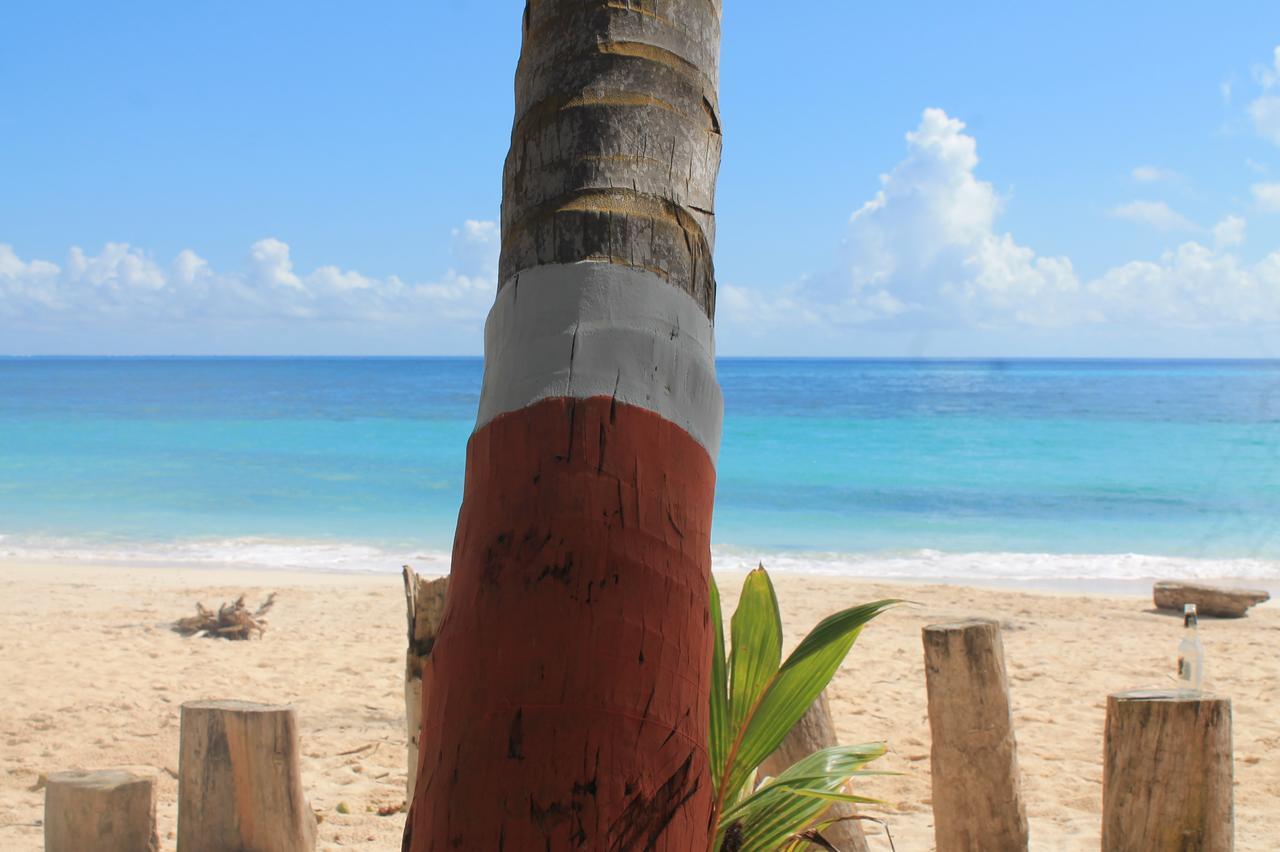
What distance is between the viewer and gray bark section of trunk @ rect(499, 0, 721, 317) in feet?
4.66

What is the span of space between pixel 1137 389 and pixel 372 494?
202 feet

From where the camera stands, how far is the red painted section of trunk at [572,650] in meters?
1.19

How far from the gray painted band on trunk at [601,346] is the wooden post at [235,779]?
193 cm

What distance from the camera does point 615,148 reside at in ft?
4.73

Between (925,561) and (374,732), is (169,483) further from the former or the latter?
(374,732)

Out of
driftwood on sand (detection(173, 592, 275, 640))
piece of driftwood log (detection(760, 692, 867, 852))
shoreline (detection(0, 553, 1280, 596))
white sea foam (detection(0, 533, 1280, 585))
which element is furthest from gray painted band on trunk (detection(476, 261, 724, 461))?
white sea foam (detection(0, 533, 1280, 585))

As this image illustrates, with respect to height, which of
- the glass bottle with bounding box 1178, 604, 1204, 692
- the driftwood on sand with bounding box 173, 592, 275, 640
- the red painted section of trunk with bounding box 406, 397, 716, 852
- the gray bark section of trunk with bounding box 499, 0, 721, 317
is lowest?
the driftwood on sand with bounding box 173, 592, 275, 640

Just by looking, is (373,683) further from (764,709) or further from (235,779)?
(764,709)

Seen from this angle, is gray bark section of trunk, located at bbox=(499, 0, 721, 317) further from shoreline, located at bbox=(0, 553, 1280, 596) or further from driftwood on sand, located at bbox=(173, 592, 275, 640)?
shoreline, located at bbox=(0, 553, 1280, 596)

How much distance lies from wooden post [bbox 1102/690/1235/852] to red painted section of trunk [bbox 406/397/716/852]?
6.07ft

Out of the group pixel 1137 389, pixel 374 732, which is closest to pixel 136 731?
pixel 374 732

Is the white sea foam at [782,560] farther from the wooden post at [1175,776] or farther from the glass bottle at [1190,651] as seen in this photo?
the wooden post at [1175,776]

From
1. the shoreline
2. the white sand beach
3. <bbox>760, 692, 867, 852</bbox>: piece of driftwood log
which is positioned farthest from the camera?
the shoreline

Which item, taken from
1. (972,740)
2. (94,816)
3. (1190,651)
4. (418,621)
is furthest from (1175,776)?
(94,816)
